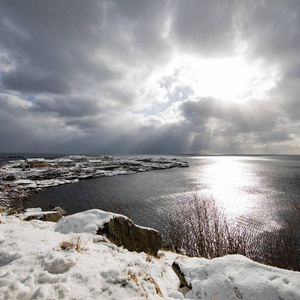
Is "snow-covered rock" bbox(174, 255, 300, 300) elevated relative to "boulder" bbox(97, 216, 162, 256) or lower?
elevated

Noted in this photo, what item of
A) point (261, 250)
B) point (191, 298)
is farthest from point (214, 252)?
point (191, 298)

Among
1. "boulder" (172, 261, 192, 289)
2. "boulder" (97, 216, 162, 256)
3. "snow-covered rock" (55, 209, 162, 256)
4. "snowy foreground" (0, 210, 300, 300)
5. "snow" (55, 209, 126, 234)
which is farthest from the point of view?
"boulder" (97, 216, 162, 256)

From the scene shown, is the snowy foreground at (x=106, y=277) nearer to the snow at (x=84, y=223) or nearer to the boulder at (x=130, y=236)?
the snow at (x=84, y=223)

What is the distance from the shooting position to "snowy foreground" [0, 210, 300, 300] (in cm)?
315

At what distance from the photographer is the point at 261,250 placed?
63.0ft

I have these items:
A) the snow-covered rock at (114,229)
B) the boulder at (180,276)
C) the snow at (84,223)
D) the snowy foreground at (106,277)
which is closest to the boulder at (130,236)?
the snow-covered rock at (114,229)

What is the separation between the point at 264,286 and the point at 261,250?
2114cm

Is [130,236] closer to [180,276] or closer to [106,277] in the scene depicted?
[180,276]

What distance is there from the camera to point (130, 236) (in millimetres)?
9188

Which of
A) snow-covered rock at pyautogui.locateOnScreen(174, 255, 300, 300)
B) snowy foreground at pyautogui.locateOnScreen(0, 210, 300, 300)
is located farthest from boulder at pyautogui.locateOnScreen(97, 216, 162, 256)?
snow-covered rock at pyautogui.locateOnScreen(174, 255, 300, 300)

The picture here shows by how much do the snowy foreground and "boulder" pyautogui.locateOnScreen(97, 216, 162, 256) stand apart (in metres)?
3.18

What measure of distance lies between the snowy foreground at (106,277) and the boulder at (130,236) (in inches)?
125

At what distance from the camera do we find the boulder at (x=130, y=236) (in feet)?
27.0

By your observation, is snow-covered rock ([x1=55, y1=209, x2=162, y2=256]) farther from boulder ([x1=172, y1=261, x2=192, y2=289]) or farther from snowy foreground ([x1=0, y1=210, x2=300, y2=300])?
boulder ([x1=172, y1=261, x2=192, y2=289])
